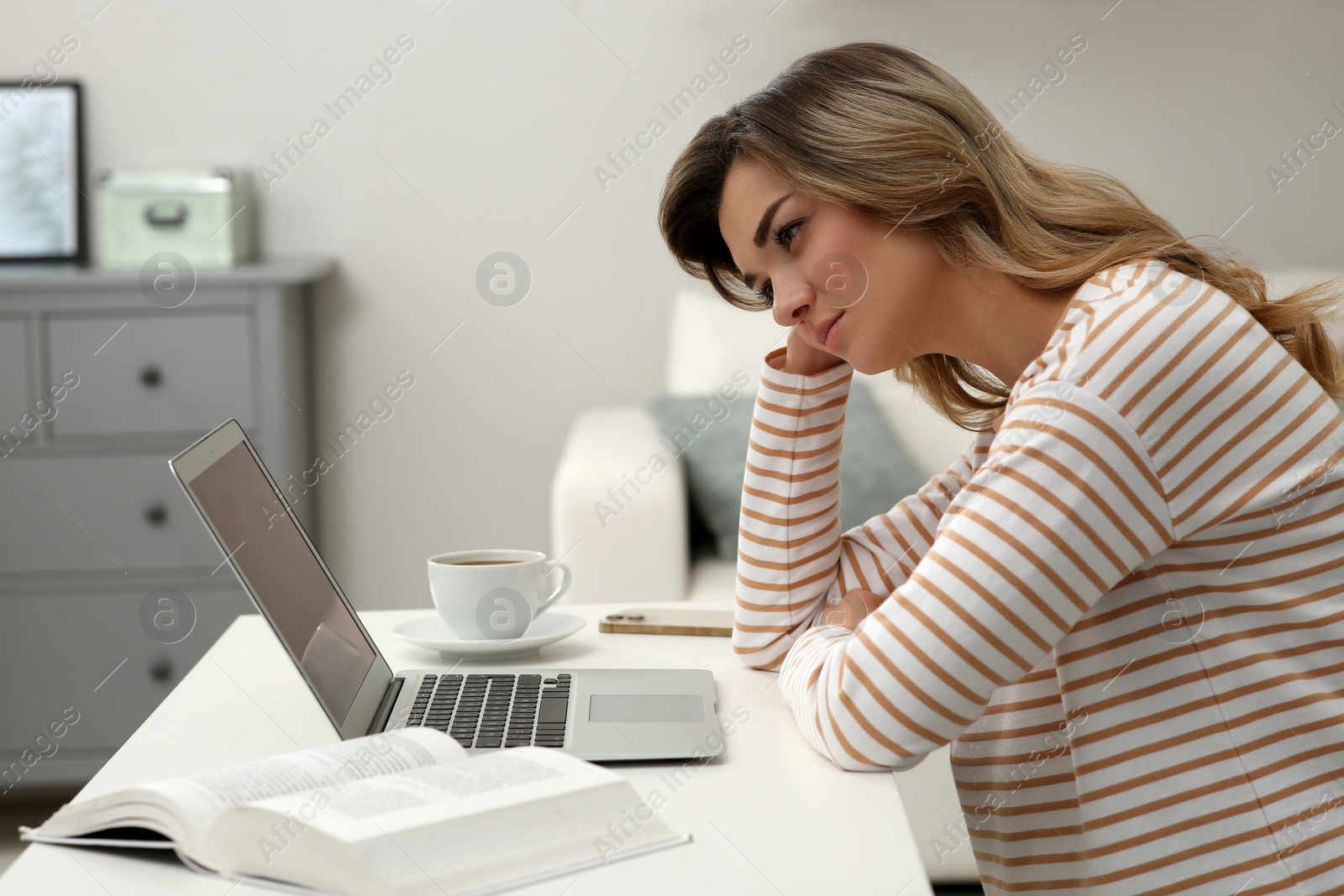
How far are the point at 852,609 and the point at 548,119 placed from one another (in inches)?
68.0

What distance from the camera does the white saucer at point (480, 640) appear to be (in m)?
1.04

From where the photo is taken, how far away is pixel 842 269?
102 cm

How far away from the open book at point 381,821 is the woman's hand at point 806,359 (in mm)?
540

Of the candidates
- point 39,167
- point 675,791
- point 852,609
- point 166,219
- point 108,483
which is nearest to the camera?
point 675,791

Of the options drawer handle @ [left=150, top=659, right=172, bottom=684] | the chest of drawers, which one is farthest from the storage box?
drawer handle @ [left=150, top=659, right=172, bottom=684]

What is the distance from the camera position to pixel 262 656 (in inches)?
41.8

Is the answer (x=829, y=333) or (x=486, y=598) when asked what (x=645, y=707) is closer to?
(x=486, y=598)

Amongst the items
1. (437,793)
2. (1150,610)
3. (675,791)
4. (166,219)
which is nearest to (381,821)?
(437,793)

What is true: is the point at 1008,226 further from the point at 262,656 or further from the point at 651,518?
the point at 651,518

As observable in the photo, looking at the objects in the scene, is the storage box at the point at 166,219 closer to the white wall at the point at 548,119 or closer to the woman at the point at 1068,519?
the white wall at the point at 548,119

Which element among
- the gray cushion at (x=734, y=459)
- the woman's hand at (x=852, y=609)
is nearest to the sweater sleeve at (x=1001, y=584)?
the woman's hand at (x=852, y=609)

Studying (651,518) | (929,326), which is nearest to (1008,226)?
(929,326)

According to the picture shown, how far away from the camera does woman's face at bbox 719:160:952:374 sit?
1006 millimetres

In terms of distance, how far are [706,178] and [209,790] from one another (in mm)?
714
